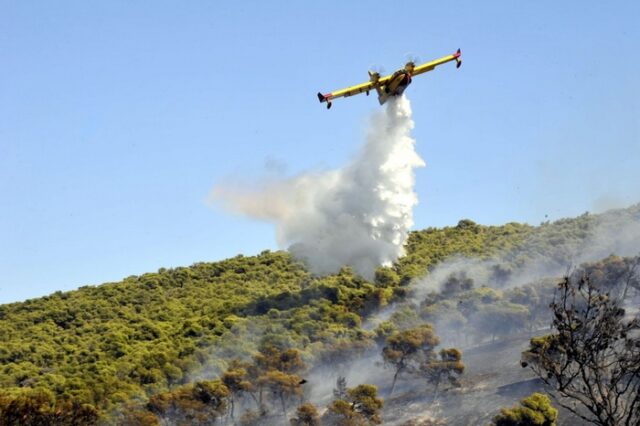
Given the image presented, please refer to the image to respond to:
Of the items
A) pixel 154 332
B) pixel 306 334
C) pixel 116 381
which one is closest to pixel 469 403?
pixel 306 334

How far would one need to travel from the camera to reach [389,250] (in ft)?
504

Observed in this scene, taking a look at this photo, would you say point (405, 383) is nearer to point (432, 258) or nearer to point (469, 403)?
point (469, 403)

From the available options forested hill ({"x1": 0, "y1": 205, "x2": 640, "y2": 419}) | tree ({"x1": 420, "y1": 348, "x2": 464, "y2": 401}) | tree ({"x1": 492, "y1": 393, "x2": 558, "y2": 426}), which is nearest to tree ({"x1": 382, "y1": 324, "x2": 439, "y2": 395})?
tree ({"x1": 420, "y1": 348, "x2": 464, "y2": 401})

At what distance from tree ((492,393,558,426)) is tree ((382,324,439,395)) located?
22547mm

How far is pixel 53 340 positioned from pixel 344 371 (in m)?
61.0

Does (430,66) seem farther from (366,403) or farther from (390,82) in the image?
(366,403)

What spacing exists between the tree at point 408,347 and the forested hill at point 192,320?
30.1 feet

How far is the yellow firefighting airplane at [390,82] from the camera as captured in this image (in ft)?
347

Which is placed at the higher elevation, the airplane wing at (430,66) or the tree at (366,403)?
the airplane wing at (430,66)

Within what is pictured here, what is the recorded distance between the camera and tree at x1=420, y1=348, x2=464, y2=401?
90.8 metres

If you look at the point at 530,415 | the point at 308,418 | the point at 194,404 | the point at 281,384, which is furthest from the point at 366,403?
the point at 194,404

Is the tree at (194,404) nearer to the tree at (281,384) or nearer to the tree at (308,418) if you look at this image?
the tree at (281,384)

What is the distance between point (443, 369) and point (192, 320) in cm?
5358

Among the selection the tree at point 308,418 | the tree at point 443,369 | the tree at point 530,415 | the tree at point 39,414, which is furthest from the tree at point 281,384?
the tree at point 530,415
